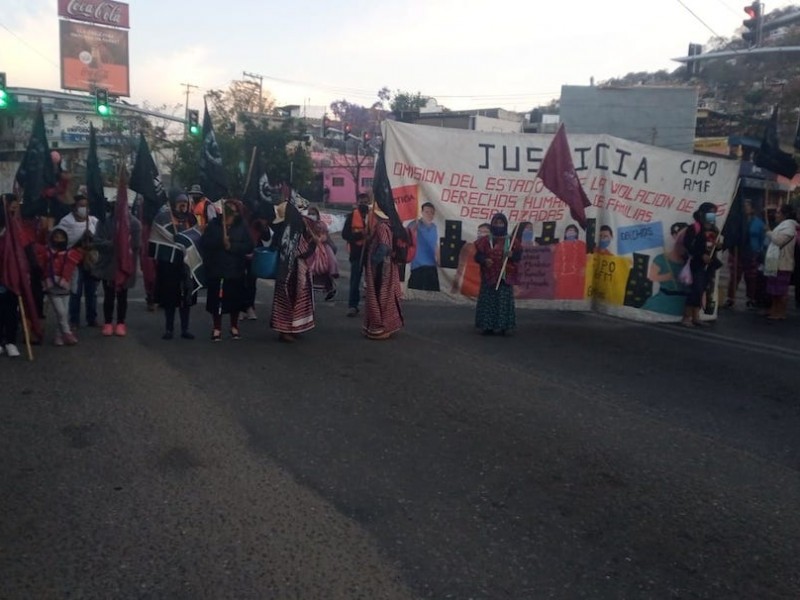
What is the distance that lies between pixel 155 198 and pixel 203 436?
19.0 feet

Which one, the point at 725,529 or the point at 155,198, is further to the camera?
the point at 155,198

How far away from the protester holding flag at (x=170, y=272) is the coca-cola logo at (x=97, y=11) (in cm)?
5296

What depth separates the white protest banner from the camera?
10727 mm

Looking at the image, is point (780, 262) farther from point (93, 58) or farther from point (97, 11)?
point (97, 11)

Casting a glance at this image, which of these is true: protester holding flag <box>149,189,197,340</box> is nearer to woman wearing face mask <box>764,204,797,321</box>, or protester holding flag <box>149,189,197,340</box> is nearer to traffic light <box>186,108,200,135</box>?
woman wearing face mask <box>764,204,797,321</box>

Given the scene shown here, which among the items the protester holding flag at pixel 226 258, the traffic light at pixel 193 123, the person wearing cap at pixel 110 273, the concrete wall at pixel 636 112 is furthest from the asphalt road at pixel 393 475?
the concrete wall at pixel 636 112

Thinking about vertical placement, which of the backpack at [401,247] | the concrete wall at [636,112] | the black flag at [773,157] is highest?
the concrete wall at [636,112]

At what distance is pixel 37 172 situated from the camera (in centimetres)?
942

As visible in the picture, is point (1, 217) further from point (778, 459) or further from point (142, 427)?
point (778, 459)

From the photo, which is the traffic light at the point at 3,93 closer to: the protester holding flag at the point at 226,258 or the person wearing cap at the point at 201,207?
the person wearing cap at the point at 201,207

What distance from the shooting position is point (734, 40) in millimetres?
81375

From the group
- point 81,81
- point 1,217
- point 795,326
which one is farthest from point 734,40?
point 1,217

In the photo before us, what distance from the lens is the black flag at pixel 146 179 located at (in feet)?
34.1

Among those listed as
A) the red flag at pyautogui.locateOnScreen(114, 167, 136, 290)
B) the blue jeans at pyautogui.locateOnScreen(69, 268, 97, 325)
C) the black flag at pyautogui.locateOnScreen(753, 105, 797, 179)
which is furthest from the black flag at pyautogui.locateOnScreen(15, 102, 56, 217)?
the black flag at pyautogui.locateOnScreen(753, 105, 797, 179)
